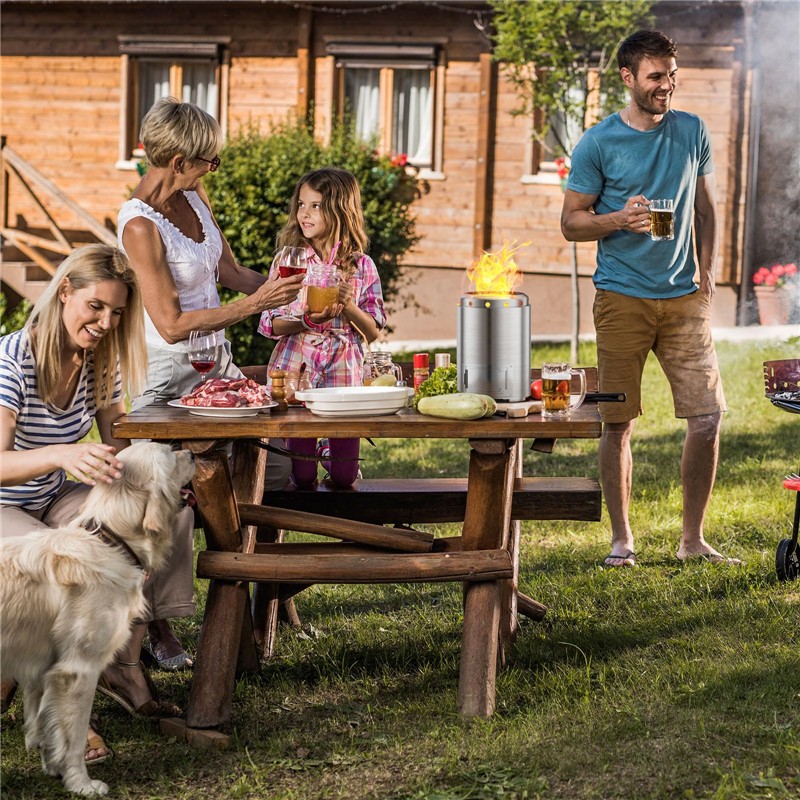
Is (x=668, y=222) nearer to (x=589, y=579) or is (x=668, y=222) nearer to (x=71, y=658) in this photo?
(x=589, y=579)

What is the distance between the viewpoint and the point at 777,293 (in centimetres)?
1544

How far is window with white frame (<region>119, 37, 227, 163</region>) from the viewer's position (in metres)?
17.5

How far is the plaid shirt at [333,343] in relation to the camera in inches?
199

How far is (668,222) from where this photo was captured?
17.3ft

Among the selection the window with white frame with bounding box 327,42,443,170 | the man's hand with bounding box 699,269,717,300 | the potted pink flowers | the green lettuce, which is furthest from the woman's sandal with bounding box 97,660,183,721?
the window with white frame with bounding box 327,42,443,170

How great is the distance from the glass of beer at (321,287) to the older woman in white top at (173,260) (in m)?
0.26

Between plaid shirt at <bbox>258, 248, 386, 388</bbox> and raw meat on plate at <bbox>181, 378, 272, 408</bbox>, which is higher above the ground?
plaid shirt at <bbox>258, 248, 386, 388</bbox>

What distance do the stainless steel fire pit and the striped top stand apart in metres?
1.33

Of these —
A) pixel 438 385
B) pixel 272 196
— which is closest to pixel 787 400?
pixel 438 385

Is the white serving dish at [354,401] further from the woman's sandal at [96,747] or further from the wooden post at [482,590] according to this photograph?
the woman's sandal at [96,747]

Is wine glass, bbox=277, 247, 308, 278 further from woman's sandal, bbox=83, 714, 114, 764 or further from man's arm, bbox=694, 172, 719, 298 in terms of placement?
man's arm, bbox=694, 172, 719, 298

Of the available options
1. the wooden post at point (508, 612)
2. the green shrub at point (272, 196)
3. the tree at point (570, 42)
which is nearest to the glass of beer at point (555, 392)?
the wooden post at point (508, 612)

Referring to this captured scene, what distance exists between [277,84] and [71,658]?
1486cm

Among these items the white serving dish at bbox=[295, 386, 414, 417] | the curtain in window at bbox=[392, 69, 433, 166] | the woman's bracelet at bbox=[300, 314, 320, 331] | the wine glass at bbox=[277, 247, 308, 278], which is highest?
the curtain in window at bbox=[392, 69, 433, 166]
